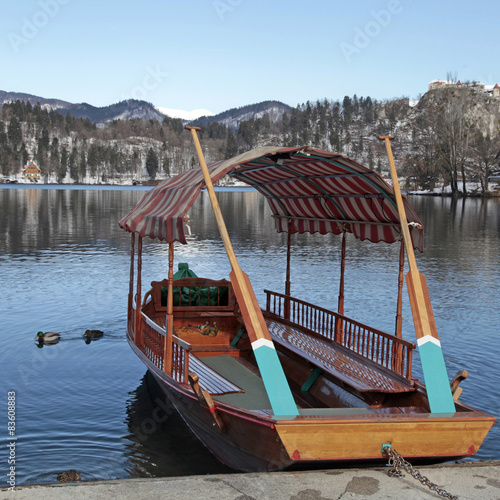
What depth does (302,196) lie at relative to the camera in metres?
13.8

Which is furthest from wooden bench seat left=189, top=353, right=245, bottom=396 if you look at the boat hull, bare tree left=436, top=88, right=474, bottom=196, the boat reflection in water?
bare tree left=436, top=88, right=474, bottom=196

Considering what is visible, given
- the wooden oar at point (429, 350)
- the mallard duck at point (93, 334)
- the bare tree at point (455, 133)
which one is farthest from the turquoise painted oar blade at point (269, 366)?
the bare tree at point (455, 133)

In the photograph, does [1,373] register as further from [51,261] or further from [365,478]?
[51,261]

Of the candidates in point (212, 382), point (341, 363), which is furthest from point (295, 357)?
point (212, 382)

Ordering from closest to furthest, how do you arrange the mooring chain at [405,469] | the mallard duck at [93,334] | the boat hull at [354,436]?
1. the mooring chain at [405,469]
2. the boat hull at [354,436]
3. the mallard duck at [93,334]

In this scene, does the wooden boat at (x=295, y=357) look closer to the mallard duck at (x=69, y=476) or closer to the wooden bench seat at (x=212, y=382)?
the wooden bench seat at (x=212, y=382)

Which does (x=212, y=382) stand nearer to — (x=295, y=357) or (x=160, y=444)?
(x=160, y=444)

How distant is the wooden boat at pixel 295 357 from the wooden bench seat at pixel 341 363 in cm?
3

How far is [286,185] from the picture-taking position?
1384 cm

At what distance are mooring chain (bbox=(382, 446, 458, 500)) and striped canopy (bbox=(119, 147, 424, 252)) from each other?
13.3 feet

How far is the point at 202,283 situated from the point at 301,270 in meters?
17.1

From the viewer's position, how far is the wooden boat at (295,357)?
7.40 meters

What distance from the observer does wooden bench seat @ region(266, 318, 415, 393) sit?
30.9ft

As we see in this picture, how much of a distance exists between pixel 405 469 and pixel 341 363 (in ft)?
11.6
